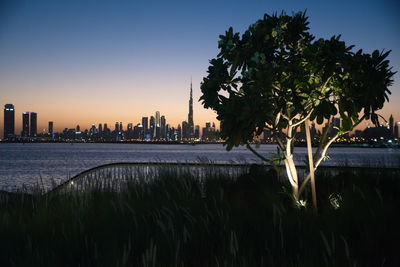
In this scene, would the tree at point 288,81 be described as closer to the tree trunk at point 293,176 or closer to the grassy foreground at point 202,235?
the tree trunk at point 293,176

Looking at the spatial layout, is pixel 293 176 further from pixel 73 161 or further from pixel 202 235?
pixel 73 161

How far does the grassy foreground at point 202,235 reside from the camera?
485 centimetres

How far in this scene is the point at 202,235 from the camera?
18.2 ft

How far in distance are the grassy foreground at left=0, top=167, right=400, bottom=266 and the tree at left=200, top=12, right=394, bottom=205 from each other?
140 cm

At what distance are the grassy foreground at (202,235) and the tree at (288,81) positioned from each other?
140 centimetres

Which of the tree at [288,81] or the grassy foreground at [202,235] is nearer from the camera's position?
Answer: the grassy foreground at [202,235]

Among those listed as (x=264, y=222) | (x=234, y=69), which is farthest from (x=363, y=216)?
(x=234, y=69)

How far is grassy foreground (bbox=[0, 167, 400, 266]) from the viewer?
15.9 feet

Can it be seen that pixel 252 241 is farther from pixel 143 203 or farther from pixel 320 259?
pixel 143 203

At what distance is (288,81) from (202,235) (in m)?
3.58

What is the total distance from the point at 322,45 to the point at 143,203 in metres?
4.14

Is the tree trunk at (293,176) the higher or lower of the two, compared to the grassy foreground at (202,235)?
higher

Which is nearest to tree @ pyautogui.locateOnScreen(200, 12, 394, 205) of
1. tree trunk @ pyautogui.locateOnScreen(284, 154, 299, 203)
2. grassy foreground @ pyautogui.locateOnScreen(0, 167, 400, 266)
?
tree trunk @ pyautogui.locateOnScreen(284, 154, 299, 203)

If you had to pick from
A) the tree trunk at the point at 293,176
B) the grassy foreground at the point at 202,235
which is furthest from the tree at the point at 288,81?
the grassy foreground at the point at 202,235
